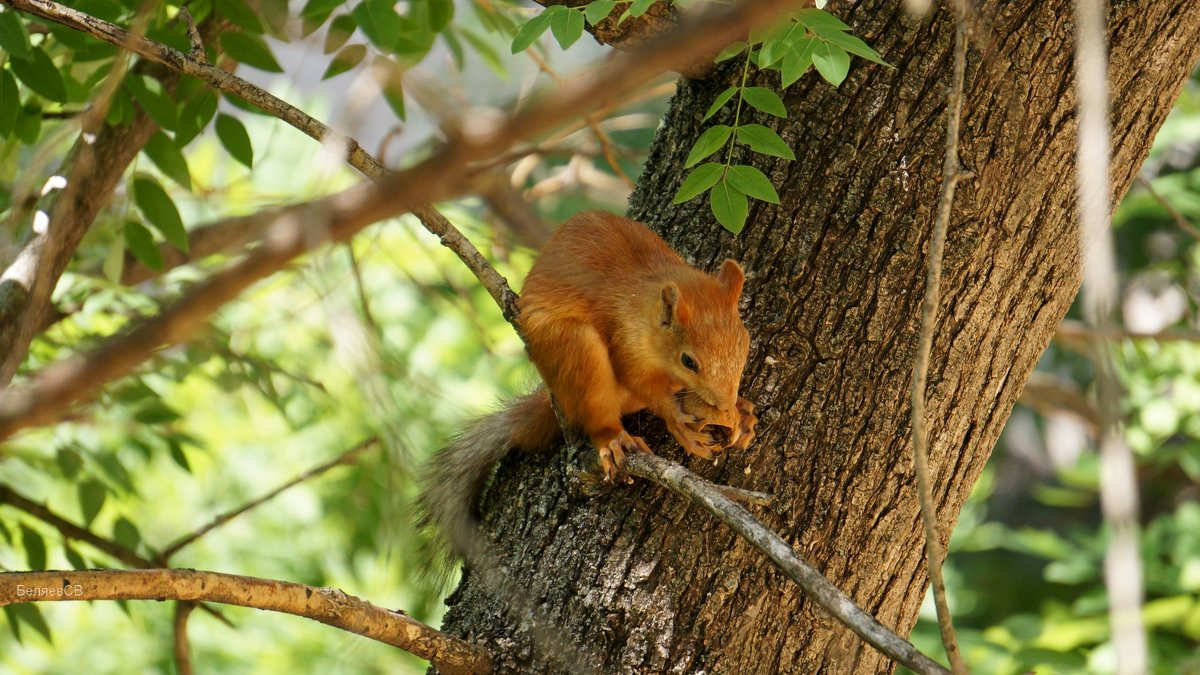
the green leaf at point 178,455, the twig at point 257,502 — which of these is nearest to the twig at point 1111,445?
the twig at point 257,502

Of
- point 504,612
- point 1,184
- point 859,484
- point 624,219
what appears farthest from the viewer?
point 1,184

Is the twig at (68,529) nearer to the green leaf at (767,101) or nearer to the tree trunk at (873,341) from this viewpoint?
the tree trunk at (873,341)

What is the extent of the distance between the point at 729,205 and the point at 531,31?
16.6 inches

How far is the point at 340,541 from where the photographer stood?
4.15 m

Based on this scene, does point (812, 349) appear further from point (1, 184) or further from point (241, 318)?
point (241, 318)

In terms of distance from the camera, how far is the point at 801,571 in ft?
4.12

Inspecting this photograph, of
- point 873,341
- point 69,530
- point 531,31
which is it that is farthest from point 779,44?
point 69,530

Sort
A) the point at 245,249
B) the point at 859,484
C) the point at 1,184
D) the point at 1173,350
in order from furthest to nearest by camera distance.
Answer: the point at 1173,350 < the point at 1,184 < the point at 859,484 < the point at 245,249

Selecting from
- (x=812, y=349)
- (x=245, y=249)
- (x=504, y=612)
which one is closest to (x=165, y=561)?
(x=504, y=612)

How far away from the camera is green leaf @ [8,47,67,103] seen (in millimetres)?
1974

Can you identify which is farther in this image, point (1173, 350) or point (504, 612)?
point (1173, 350)

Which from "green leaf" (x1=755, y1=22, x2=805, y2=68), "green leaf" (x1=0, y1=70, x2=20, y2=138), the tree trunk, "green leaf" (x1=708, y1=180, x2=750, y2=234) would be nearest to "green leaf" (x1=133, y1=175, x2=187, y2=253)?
"green leaf" (x1=0, y1=70, x2=20, y2=138)

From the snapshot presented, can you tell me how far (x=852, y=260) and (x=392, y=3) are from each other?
36.1 inches

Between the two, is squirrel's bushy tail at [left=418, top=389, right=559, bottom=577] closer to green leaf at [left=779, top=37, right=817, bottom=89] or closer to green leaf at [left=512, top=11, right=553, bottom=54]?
green leaf at [left=512, top=11, right=553, bottom=54]
